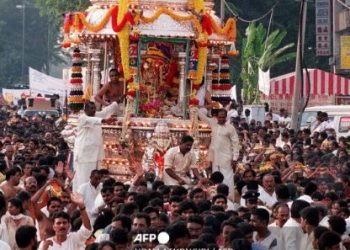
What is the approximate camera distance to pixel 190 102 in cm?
2377

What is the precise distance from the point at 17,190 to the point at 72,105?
24.4ft

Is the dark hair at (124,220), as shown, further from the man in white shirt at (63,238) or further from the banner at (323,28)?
the banner at (323,28)

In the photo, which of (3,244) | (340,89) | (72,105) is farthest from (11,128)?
(3,244)

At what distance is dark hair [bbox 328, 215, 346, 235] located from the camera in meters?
13.9

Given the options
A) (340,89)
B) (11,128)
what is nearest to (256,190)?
(11,128)

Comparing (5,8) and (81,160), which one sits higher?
(5,8)

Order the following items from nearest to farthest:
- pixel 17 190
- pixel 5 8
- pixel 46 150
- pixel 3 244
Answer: pixel 3 244 < pixel 17 190 < pixel 46 150 < pixel 5 8

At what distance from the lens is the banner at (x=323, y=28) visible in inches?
2019

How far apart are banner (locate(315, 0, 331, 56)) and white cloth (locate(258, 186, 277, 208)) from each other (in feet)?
109

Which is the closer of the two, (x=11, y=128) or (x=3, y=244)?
(x=3, y=244)

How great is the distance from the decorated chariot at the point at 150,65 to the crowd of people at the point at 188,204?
0.86 metres


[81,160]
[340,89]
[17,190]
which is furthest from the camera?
[340,89]

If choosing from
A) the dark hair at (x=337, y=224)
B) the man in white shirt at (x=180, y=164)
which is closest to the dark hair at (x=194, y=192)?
the dark hair at (x=337, y=224)

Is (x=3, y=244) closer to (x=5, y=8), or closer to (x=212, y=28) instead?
(x=212, y=28)
